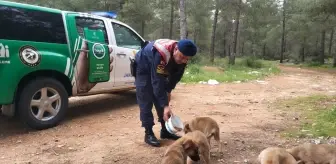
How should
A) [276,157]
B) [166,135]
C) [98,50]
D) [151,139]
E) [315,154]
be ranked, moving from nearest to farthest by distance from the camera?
[276,157], [315,154], [151,139], [166,135], [98,50]

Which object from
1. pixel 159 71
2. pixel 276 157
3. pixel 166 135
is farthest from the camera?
pixel 166 135

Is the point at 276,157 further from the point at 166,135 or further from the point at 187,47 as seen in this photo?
the point at 166,135

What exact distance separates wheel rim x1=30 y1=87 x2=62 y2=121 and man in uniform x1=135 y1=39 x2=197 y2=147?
1.73m

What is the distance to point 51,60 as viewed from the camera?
546 centimetres

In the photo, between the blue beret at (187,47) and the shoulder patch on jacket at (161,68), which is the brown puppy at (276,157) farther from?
the shoulder patch on jacket at (161,68)

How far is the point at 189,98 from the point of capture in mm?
8633

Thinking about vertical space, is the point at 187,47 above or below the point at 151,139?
above

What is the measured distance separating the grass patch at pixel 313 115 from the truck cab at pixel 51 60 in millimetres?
3572

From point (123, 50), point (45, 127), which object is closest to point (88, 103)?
point (123, 50)

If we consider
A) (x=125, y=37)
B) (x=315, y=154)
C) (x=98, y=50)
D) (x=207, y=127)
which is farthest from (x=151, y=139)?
(x=125, y=37)

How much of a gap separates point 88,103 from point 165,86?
13.0 feet

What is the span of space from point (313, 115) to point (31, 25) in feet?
18.3

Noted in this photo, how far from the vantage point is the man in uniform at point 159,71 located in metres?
4.07

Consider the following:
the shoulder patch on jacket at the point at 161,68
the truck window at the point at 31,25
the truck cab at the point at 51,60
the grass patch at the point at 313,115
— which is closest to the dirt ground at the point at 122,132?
the grass patch at the point at 313,115
